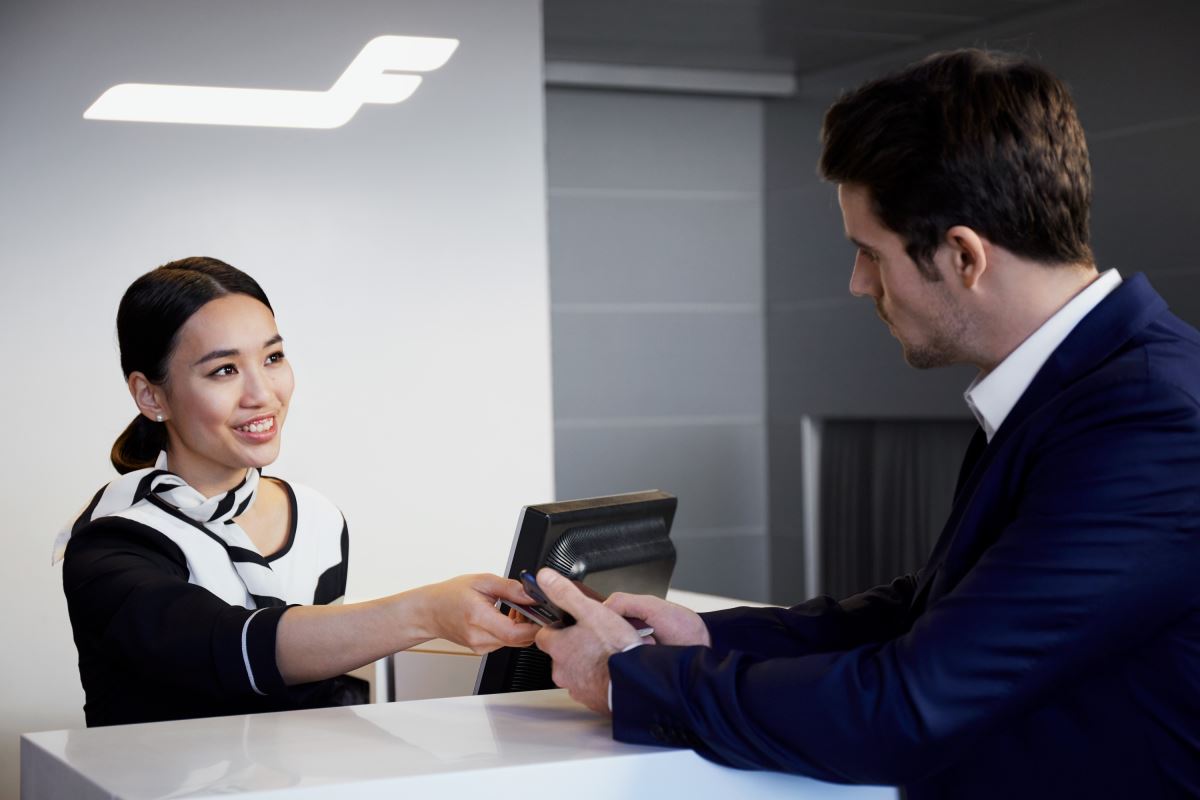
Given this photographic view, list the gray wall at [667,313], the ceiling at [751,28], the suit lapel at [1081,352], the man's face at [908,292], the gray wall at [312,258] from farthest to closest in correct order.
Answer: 1. the gray wall at [667,313]
2. the ceiling at [751,28]
3. the gray wall at [312,258]
4. the man's face at [908,292]
5. the suit lapel at [1081,352]

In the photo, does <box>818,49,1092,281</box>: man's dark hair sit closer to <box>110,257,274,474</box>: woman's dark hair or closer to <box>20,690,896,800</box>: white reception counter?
<box>20,690,896,800</box>: white reception counter

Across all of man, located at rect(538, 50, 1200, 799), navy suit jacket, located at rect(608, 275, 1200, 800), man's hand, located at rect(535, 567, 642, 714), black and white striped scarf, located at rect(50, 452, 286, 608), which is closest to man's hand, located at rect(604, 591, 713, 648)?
man, located at rect(538, 50, 1200, 799)

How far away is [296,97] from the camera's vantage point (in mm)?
4195

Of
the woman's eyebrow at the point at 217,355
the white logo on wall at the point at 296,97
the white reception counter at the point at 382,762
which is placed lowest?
the white reception counter at the point at 382,762

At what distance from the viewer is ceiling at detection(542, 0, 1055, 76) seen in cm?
530

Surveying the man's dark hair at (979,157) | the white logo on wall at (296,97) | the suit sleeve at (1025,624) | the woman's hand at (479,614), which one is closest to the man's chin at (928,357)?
the man's dark hair at (979,157)

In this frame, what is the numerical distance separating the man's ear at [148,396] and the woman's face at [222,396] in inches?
0.5

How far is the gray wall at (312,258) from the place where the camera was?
3906mm

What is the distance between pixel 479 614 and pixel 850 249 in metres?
4.82

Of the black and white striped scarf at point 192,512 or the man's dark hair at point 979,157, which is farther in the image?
the black and white striped scarf at point 192,512

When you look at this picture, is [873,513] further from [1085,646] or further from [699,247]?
[1085,646]

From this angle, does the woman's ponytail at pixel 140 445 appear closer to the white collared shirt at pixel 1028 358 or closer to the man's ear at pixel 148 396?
the man's ear at pixel 148 396

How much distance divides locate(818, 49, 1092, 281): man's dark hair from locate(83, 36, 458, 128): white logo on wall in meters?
2.83

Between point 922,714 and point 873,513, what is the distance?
519cm
